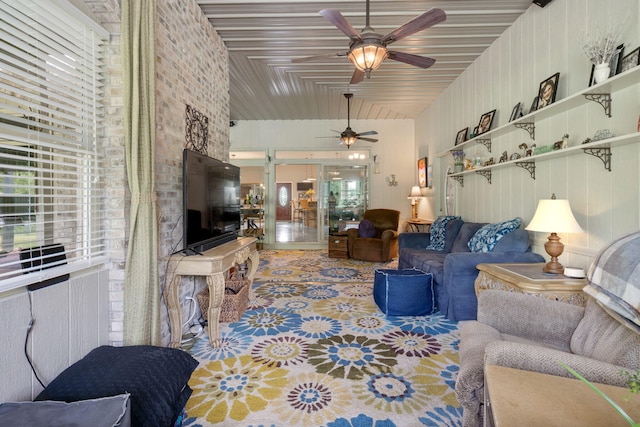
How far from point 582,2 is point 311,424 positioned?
3545 mm

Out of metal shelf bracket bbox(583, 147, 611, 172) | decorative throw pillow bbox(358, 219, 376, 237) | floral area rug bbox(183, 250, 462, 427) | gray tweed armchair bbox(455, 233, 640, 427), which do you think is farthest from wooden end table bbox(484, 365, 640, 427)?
decorative throw pillow bbox(358, 219, 376, 237)

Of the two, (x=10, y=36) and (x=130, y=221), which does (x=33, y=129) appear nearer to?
(x=10, y=36)

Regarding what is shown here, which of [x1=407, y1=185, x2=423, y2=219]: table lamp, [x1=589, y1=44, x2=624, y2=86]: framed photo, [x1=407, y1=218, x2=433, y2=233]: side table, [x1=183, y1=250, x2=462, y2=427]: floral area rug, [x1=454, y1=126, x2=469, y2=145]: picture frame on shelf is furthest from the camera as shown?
[x1=407, y1=185, x2=423, y2=219]: table lamp

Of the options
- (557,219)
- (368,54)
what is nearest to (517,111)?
(557,219)

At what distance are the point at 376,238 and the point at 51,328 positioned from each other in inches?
205

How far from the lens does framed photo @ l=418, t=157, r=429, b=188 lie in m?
6.40

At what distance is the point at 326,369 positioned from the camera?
2.23 metres

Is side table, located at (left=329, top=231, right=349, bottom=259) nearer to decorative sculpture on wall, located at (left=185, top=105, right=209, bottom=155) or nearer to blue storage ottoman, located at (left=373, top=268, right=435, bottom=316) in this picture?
blue storage ottoman, located at (left=373, top=268, right=435, bottom=316)

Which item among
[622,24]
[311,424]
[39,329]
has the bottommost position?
[311,424]

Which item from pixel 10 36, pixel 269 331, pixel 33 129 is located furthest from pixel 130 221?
pixel 269 331

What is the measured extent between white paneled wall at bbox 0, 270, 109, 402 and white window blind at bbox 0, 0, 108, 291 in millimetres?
98

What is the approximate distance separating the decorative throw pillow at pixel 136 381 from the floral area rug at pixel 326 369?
1.26ft

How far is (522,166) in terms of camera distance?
10.6ft

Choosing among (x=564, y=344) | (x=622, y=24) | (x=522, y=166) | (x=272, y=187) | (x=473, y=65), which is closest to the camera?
(x=564, y=344)
